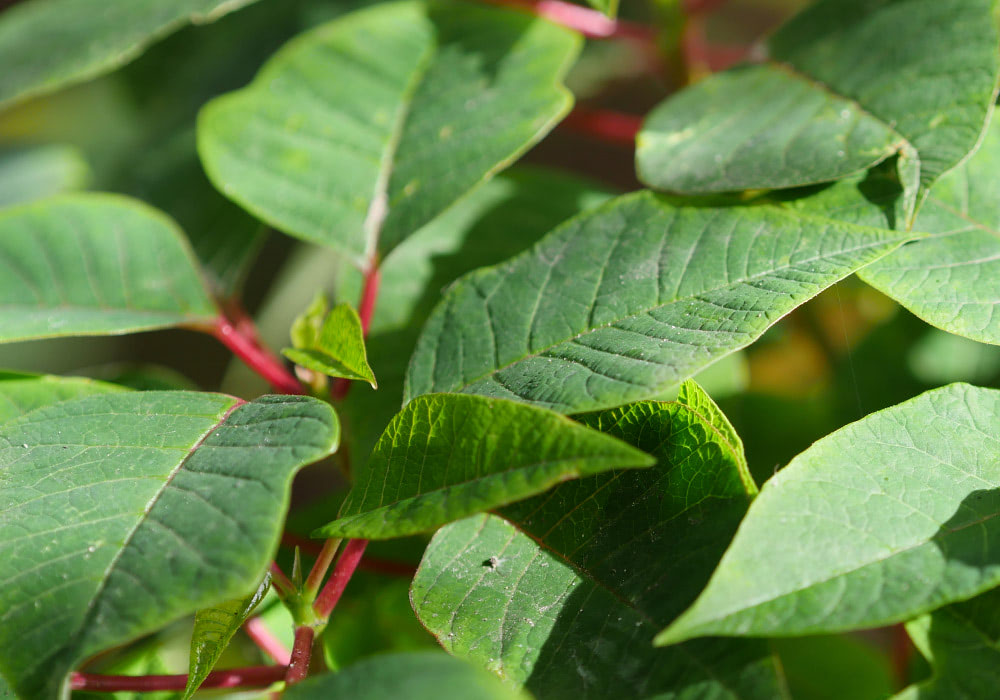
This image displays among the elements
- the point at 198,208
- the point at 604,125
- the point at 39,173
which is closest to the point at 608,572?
the point at 604,125

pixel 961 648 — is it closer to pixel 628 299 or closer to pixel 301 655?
pixel 628 299

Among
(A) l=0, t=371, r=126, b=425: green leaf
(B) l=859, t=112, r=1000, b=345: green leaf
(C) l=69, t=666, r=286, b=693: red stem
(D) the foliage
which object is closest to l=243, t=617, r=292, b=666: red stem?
(D) the foliage

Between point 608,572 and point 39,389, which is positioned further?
point 39,389

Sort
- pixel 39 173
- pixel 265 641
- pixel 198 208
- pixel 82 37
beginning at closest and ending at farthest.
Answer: pixel 265 641 < pixel 82 37 < pixel 198 208 < pixel 39 173

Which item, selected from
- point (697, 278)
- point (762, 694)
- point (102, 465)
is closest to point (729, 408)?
point (697, 278)

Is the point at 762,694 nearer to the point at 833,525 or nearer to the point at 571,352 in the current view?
the point at 833,525

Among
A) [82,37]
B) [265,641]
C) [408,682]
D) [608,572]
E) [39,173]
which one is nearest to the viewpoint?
[408,682]

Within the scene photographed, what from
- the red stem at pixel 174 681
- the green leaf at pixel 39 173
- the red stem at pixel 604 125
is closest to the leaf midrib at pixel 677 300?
the red stem at pixel 174 681
